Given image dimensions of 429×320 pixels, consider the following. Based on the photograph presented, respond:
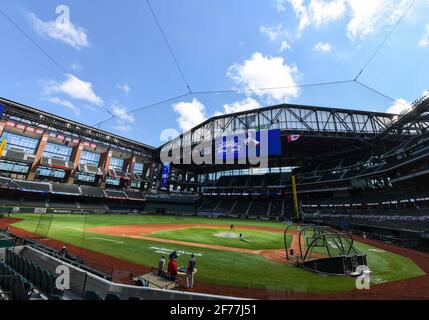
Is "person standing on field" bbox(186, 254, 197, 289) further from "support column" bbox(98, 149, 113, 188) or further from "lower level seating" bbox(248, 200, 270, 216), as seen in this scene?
"support column" bbox(98, 149, 113, 188)

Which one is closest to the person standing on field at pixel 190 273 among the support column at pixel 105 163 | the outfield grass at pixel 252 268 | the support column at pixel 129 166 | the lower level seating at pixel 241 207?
the outfield grass at pixel 252 268

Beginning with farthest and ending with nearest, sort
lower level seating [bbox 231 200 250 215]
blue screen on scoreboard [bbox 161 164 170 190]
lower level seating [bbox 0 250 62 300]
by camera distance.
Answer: blue screen on scoreboard [bbox 161 164 170 190], lower level seating [bbox 231 200 250 215], lower level seating [bbox 0 250 62 300]

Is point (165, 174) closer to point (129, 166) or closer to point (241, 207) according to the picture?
point (129, 166)

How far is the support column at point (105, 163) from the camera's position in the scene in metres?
70.6

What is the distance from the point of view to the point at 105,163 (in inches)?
2803

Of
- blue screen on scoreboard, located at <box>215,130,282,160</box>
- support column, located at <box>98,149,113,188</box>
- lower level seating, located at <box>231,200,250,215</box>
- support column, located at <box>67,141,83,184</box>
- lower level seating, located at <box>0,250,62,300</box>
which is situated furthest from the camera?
lower level seating, located at <box>231,200,250,215</box>

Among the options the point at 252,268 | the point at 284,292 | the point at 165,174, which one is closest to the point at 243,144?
the point at 165,174

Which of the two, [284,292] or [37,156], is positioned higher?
[37,156]

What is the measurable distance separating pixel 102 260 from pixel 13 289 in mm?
8546

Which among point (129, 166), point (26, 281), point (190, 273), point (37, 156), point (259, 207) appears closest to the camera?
point (26, 281)

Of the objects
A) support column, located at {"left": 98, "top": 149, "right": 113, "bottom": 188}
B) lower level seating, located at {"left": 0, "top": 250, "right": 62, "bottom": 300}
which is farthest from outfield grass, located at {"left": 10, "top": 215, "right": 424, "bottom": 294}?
support column, located at {"left": 98, "top": 149, "right": 113, "bottom": 188}

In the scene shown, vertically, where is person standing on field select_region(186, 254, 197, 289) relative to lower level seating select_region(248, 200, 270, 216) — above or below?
below

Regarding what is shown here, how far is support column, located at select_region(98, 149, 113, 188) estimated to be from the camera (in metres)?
70.6
